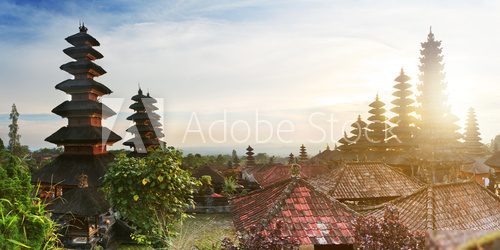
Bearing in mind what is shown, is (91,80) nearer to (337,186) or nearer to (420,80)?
(337,186)

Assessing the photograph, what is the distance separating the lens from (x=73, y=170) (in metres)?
25.1

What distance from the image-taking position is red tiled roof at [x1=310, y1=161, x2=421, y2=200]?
1652 centimetres

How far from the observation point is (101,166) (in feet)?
85.1

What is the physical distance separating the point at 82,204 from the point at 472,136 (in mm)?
69036

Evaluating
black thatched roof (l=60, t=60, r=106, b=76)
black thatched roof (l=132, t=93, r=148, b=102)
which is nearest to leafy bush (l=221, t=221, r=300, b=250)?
black thatched roof (l=60, t=60, r=106, b=76)

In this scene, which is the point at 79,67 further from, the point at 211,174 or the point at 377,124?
the point at 377,124

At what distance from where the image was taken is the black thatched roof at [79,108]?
27.7 m

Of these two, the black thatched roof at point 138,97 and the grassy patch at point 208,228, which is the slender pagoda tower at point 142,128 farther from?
the grassy patch at point 208,228

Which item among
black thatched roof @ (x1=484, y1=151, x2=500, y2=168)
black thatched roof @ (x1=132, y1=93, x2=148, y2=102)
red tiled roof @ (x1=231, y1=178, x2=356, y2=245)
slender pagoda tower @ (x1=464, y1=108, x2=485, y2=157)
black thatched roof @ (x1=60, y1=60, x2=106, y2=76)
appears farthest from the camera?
slender pagoda tower @ (x1=464, y1=108, x2=485, y2=157)

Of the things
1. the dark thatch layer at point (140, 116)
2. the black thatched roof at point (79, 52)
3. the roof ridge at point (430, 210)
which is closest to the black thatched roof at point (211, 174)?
the dark thatch layer at point (140, 116)

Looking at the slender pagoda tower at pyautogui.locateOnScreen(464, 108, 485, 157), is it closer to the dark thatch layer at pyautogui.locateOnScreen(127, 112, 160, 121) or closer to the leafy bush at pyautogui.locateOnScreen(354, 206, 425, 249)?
the dark thatch layer at pyautogui.locateOnScreen(127, 112, 160, 121)

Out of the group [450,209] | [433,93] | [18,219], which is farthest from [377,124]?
[18,219]

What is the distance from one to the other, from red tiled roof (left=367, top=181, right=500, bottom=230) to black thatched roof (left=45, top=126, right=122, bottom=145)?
74.4 feet

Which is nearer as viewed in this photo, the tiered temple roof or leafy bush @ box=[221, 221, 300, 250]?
leafy bush @ box=[221, 221, 300, 250]
